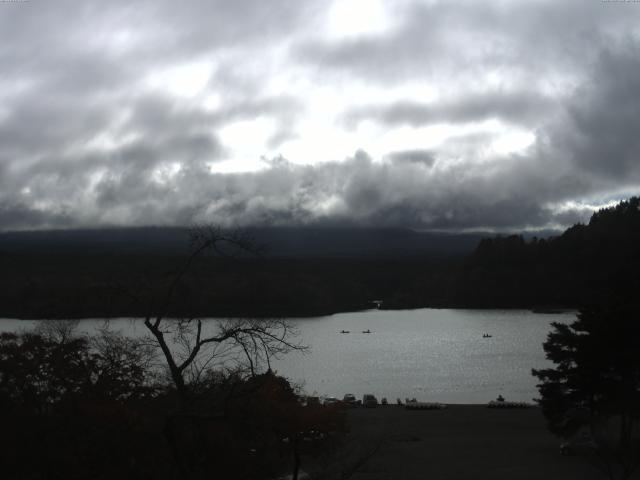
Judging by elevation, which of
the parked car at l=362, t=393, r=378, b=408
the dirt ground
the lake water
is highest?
the dirt ground

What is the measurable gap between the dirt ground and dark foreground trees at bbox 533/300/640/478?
3.71 feet

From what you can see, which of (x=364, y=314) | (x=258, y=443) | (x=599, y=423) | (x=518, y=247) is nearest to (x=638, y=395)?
(x=599, y=423)

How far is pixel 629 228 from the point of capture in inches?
4272

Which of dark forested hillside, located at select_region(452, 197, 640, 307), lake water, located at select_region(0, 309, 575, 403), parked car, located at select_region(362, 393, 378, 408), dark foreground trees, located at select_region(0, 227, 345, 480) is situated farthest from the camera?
dark forested hillside, located at select_region(452, 197, 640, 307)

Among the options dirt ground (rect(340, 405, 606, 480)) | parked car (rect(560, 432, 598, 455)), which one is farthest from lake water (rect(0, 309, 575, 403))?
parked car (rect(560, 432, 598, 455))

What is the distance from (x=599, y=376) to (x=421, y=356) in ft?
138

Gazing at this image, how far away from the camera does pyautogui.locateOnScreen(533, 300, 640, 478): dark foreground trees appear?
55.5 feet

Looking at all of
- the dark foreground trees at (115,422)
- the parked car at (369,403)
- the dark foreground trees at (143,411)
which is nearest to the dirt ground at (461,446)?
the parked car at (369,403)

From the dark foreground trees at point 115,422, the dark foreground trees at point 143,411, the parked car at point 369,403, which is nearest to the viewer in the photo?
the dark foreground trees at point 143,411

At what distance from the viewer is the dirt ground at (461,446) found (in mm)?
17094

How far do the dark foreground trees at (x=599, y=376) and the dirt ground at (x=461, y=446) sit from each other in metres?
1.13

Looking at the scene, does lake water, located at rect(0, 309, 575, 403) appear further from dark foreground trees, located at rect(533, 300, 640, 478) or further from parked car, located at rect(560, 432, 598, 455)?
dark foreground trees, located at rect(533, 300, 640, 478)

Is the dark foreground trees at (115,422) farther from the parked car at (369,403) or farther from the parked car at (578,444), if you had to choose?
the parked car at (369,403)

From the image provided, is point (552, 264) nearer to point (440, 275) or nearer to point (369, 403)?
point (440, 275)
